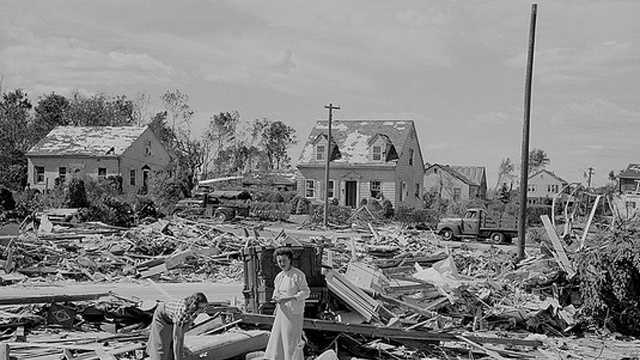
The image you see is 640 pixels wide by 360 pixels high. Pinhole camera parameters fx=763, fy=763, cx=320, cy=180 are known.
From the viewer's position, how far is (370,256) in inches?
979

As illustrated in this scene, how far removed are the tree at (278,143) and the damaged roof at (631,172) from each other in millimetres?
43755

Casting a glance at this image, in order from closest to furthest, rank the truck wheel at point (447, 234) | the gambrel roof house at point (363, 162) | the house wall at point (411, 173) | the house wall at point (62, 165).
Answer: the truck wheel at point (447, 234), the gambrel roof house at point (363, 162), the house wall at point (411, 173), the house wall at point (62, 165)

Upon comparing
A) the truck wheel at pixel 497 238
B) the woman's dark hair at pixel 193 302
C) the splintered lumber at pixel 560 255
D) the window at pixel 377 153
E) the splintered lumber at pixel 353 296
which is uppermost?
the window at pixel 377 153

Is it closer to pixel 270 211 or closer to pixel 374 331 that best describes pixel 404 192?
pixel 270 211

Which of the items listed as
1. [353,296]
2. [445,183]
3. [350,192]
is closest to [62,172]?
[350,192]

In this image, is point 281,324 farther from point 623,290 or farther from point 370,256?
point 370,256

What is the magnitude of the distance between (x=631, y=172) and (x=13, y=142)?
214 ft

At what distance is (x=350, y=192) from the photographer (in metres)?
57.5

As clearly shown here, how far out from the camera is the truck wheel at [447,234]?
3738 cm

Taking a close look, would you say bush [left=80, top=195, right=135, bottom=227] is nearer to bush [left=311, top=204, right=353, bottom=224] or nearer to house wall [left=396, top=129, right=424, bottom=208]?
bush [left=311, top=204, right=353, bottom=224]

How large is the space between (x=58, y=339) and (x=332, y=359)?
14.3 ft

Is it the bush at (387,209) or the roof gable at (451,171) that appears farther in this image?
the roof gable at (451,171)

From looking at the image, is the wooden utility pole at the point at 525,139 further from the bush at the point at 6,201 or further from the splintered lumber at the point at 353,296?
the bush at the point at 6,201

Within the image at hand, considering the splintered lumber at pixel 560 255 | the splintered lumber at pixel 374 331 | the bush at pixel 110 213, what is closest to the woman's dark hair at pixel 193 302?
the splintered lumber at pixel 374 331
